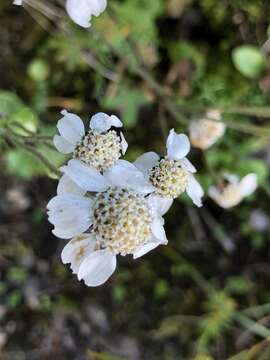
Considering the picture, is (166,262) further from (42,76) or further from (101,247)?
(101,247)

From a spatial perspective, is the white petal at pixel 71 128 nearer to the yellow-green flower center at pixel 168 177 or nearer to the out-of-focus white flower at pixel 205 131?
the yellow-green flower center at pixel 168 177

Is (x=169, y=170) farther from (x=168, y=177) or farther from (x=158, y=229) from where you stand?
(x=158, y=229)

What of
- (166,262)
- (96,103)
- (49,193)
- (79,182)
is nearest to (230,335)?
(166,262)

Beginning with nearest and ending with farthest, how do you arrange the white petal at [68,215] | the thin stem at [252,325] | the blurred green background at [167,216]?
the white petal at [68,215], the thin stem at [252,325], the blurred green background at [167,216]

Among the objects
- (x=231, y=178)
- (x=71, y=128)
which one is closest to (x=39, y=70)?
(x=231, y=178)

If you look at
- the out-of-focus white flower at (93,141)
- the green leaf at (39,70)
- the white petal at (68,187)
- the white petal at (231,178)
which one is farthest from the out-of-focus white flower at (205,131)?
the green leaf at (39,70)

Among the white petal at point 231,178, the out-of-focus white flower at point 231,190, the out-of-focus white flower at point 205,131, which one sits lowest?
the out-of-focus white flower at point 231,190
